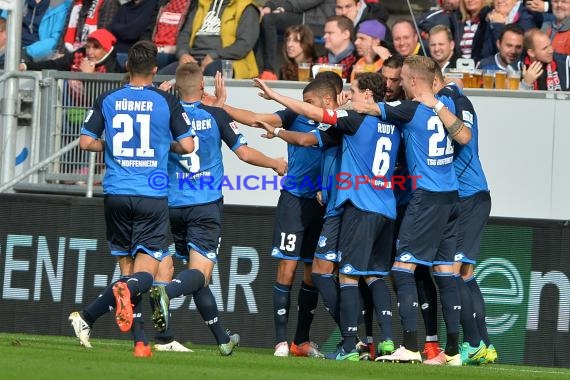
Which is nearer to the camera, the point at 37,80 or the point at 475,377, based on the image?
the point at 475,377

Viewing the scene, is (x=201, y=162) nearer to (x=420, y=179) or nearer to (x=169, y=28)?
(x=420, y=179)

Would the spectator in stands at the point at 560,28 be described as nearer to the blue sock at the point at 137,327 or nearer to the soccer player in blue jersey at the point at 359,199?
the soccer player in blue jersey at the point at 359,199

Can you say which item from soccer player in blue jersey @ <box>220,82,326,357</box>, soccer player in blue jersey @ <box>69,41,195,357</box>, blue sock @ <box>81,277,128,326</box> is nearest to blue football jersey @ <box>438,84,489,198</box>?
soccer player in blue jersey @ <box>220,82,326,357</box>

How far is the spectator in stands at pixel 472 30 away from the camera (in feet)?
51.9

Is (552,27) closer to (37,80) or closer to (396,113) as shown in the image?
(396,113)

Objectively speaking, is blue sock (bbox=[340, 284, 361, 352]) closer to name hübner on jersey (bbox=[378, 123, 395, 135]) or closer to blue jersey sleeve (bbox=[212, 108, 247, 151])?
name hübner on jersey (bbox=[378, 123, 395, 135])

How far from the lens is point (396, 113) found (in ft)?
38.3

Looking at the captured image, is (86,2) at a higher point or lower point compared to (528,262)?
higher

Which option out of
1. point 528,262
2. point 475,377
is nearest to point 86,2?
point 528,262

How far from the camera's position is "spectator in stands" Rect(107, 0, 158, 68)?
17.2 meters

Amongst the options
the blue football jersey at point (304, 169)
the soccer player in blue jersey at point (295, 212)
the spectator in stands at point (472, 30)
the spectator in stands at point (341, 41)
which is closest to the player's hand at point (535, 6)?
the spectator in stands at point (472, 30)

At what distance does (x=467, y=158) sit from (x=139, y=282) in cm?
331

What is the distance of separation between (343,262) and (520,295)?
113 inches

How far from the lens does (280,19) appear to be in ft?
55.7
